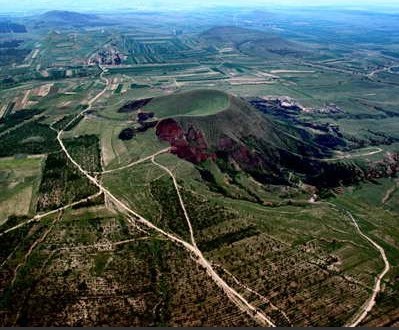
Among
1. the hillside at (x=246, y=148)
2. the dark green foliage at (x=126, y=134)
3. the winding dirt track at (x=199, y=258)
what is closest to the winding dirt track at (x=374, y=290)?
the winding dirt track at (x=199, y=258)

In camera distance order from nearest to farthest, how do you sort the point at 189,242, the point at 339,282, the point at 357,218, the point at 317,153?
1. the point at 339,282
2. the point at 189,242
3. the point at 357,218
4. the point at 317,153

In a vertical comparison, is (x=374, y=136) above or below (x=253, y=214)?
below

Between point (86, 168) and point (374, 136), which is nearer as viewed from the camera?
point (86, 168)

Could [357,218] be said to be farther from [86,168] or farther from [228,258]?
[86,168]

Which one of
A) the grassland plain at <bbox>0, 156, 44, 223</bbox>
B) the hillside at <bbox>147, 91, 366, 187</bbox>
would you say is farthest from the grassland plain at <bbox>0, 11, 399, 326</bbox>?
the hillside at <bbox>147, 91, 366, 187</bbox>


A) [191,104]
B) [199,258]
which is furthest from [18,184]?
[191,104]

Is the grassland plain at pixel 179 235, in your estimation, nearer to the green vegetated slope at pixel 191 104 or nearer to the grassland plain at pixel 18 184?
the grassland plain at pixel 18 184

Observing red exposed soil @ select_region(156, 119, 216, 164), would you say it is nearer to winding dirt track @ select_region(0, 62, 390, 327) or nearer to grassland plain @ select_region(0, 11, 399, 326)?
grassland plain @ select_region(0, 11, 399, 326)

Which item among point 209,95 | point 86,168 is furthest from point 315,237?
point 209,95
